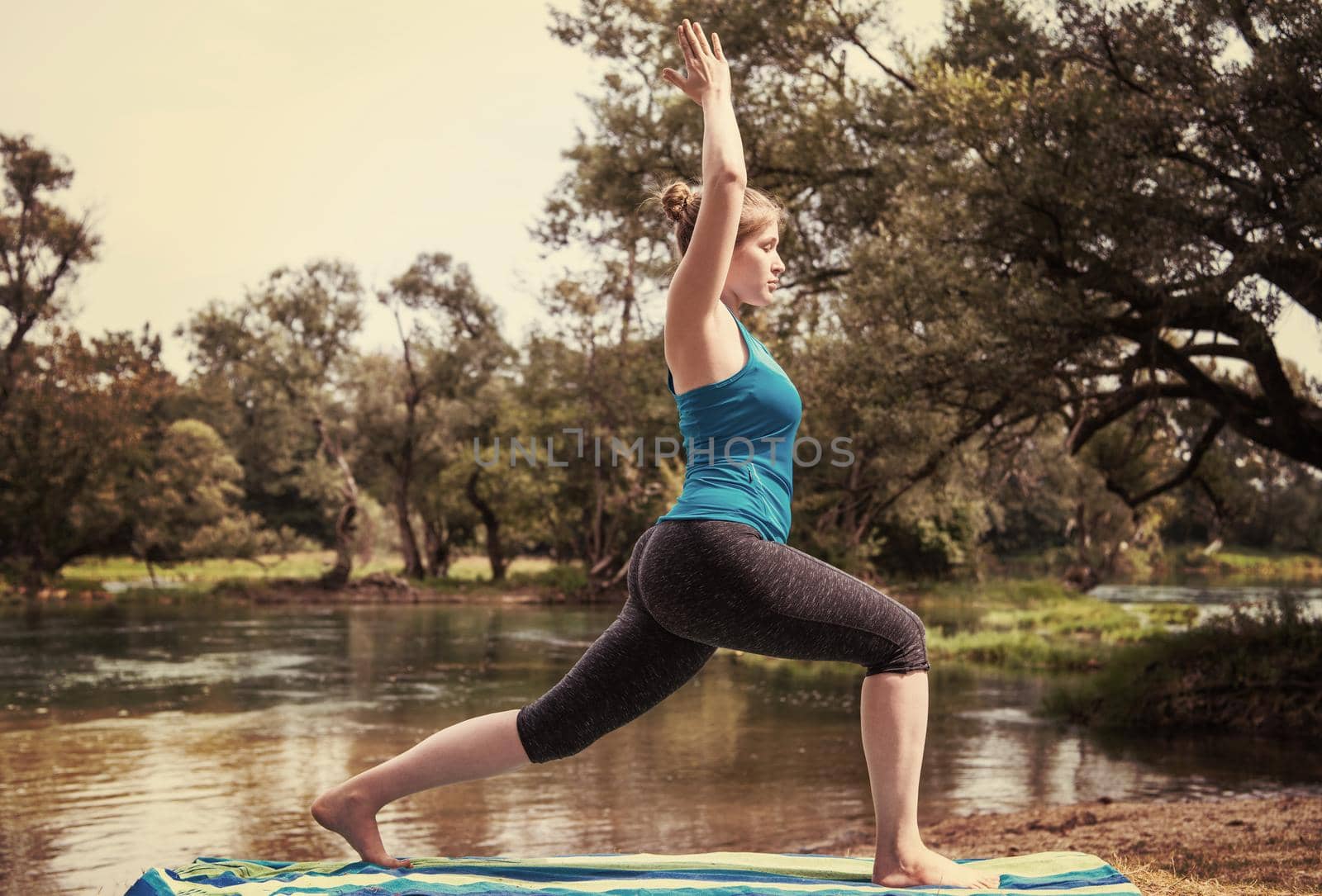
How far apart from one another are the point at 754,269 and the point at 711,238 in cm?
34

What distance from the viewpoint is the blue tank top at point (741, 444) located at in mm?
2797

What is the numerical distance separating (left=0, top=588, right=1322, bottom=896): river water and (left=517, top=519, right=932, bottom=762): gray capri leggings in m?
4.13

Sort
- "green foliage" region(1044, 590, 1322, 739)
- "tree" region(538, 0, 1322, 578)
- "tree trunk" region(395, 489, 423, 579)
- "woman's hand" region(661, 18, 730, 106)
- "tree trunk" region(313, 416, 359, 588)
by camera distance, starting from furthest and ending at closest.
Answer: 1. "tree trunk" region(395, 489, 423, 579)
2. "tree trunk" region(313, 416, 359, 588)
3. "green foliage" region(1044, 590, 1322, 739)
4. "tree" region(538, 0, 1322, 578)
5. "woman's hand" region(661, 18, 730, 106)

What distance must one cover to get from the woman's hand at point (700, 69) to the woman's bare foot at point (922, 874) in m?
1.90

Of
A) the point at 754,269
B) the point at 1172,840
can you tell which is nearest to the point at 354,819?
the point at 754,269

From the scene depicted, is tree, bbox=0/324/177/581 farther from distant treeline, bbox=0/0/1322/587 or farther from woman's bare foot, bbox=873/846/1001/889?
woman's bare foot, bbox=873/846/1001/889

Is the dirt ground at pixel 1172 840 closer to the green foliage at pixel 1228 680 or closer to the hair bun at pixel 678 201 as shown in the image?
the hair bun at pixel 678 201

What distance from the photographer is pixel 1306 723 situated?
413 inches

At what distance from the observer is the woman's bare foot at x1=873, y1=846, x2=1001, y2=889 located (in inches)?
112

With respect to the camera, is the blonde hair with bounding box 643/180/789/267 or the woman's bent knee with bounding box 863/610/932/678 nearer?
the woman's bent knee with bounding box 863/610/932/678

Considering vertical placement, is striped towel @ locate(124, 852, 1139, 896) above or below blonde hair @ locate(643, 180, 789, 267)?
below

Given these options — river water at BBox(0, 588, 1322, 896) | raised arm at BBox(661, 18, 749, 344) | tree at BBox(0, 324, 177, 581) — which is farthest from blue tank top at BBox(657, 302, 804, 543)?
tree at BBox(0, 324, 177, 581)

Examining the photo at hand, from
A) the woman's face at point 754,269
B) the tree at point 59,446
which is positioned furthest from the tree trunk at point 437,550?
the woman's face at point 754,269

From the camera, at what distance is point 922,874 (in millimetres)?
2857
